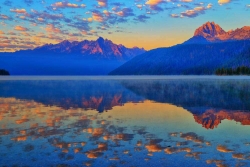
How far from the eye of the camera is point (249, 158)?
1146cm

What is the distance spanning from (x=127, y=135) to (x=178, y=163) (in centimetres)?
523

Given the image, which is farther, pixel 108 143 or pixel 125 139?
pixel 125 139

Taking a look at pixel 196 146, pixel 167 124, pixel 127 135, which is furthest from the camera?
pixel 167 124

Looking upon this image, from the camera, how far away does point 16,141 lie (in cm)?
1415

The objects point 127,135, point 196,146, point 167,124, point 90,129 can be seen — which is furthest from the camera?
point 167,124

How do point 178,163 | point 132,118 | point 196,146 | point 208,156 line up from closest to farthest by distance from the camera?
point 178,163
point 208,156
point 196,146
point 132,118

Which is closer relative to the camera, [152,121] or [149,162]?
[149,162]

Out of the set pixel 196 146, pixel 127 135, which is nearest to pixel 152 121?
pixel 127 135

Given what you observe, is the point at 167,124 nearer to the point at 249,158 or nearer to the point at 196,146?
the point at 196,146

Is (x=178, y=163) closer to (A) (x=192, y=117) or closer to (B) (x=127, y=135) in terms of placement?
(B) (x=127, y=135)

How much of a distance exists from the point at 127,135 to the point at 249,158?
683cm

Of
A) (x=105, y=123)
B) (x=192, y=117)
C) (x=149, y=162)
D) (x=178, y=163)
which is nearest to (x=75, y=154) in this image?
(x=149, y=162)

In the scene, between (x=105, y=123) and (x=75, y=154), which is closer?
(x=75, y=154)

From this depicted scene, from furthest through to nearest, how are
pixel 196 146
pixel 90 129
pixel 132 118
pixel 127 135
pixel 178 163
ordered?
pixel 132 118 → pixel 90 129 → pixel 127 135 → pixel 196 146 → pixel 178 163
